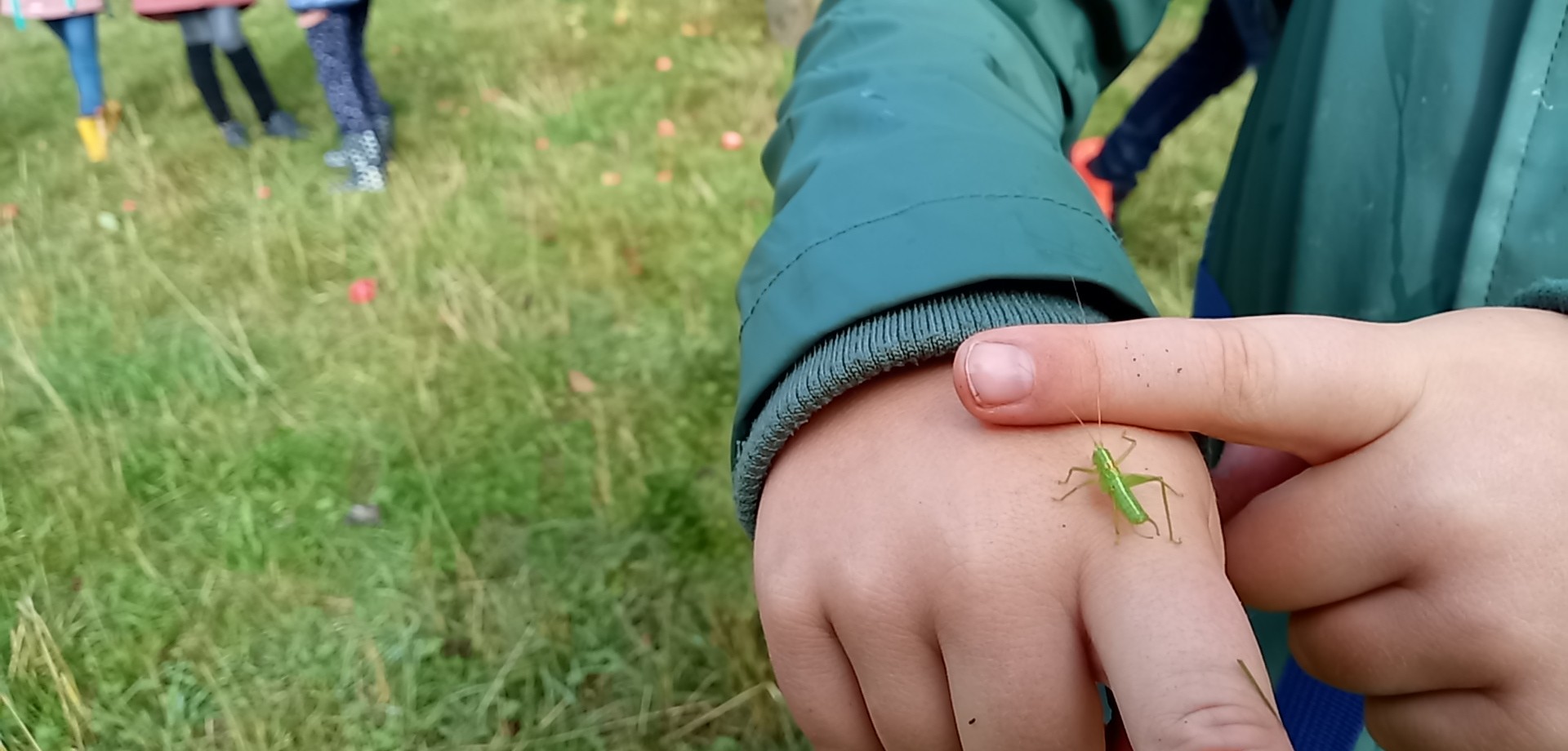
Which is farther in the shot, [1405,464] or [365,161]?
[365,161]

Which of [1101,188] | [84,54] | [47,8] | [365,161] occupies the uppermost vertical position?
[47,8]

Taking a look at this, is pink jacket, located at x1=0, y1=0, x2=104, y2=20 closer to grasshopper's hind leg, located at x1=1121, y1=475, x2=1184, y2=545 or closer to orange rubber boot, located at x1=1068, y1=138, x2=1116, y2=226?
orange rubber boot, located at x1=1068, y1=138, x2=1116, y2=226

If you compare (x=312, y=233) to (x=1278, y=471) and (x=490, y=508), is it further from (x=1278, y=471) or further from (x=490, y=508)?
(x=1278, y=471)

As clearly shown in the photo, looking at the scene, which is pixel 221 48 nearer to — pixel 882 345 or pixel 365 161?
pixel 365 161

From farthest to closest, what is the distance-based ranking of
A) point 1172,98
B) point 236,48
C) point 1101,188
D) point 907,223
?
point 236,48, point 1101,188, point 1172,98, point 907,223

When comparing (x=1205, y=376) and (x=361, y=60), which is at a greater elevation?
(x=1205, y=376)

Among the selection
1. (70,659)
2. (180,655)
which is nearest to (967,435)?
(180,655)

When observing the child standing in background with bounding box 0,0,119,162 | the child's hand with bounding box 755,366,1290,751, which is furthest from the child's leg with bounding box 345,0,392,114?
the child's hand with bounding box 755,366,1290,751

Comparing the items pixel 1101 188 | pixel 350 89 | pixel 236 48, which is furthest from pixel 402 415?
pixel 1101 188
